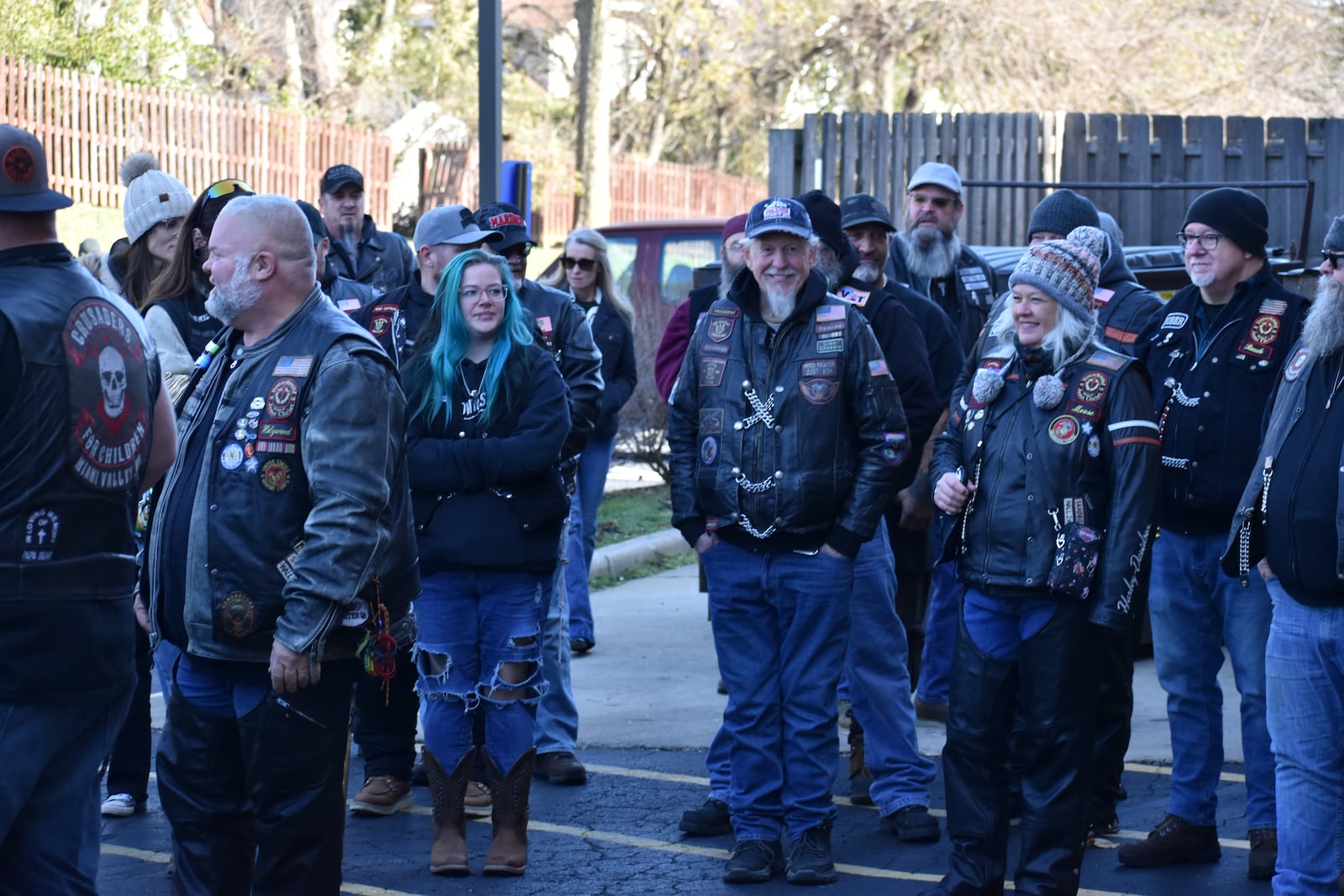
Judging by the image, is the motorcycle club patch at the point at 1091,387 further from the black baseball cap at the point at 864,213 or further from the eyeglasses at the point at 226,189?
the eyeglasses at the point at 226,189

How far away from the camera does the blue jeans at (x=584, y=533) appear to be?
860 centimetres

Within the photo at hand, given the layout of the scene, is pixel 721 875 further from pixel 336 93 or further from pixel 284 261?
pixel 336 93

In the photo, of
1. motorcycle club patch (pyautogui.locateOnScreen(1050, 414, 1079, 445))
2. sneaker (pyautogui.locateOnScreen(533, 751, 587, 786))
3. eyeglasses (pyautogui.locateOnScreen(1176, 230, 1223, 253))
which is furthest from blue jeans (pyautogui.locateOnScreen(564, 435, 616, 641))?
motorcycle club patch (pyautogui.locateOnScreen(1050, 414, 1079, 445))

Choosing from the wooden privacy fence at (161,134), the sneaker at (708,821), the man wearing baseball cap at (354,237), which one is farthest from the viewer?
the wooden privacy fence at (161,134)

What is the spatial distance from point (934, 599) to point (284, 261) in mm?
3723

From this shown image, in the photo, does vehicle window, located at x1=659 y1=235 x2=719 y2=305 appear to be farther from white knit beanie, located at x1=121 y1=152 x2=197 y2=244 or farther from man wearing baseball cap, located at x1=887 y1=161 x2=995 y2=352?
white knit beanie, located at x1=121 y1=152 x2=197 y2=244

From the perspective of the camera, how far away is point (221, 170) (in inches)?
861

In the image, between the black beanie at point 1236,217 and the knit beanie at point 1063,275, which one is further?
the black beanie at point 1236,217

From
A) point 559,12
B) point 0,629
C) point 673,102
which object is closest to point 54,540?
point 0,629

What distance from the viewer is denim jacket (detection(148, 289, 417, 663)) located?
13.2 ft

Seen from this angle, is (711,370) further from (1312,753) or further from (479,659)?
(1312,753)

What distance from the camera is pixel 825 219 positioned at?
6188mm

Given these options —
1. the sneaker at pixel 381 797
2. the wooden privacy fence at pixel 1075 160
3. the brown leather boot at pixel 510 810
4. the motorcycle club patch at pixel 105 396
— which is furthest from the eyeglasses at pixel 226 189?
the wooden privacy fence at pixel 1075 160

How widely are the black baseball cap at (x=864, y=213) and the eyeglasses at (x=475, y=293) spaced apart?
1637 millimetres
